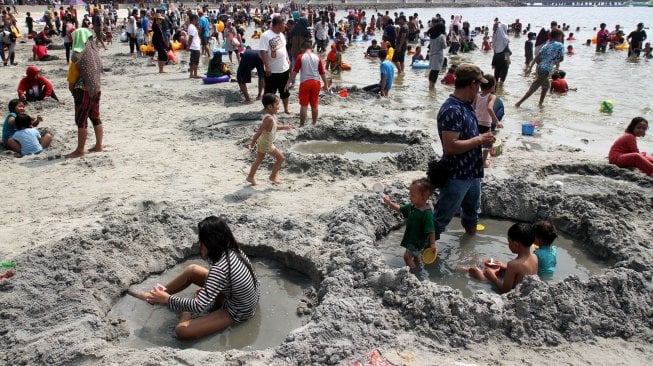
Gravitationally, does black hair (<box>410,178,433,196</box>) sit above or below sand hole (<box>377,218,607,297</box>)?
above

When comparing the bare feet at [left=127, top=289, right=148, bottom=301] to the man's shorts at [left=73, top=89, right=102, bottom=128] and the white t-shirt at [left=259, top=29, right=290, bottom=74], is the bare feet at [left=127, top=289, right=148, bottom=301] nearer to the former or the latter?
the man's shorts at [left=73, top=89, right=102, bottom=128]

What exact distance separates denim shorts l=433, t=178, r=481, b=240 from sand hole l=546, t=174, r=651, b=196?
214 cm

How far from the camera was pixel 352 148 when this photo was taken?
823cm

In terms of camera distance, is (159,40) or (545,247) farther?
(159,40)

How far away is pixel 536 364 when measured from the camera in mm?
3375

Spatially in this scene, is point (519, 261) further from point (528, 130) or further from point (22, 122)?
point (22, 122)

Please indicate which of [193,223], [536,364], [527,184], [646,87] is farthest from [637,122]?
[646,87]

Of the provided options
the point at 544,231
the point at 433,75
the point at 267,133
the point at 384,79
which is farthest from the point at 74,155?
the point at 433,75

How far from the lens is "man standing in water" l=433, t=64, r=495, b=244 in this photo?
14.2 feet

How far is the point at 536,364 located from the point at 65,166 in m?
6.44

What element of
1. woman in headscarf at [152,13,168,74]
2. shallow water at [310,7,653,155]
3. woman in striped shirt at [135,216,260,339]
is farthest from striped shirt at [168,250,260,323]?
woman in headscarf at [152,13,168,74]

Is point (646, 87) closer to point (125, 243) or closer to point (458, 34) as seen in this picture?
point (458, 34)

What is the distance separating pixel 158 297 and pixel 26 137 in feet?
17.0

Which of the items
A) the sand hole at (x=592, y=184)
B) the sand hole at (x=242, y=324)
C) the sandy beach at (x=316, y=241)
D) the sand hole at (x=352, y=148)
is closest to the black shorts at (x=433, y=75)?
the sandy beach at (x=316, y=241)
